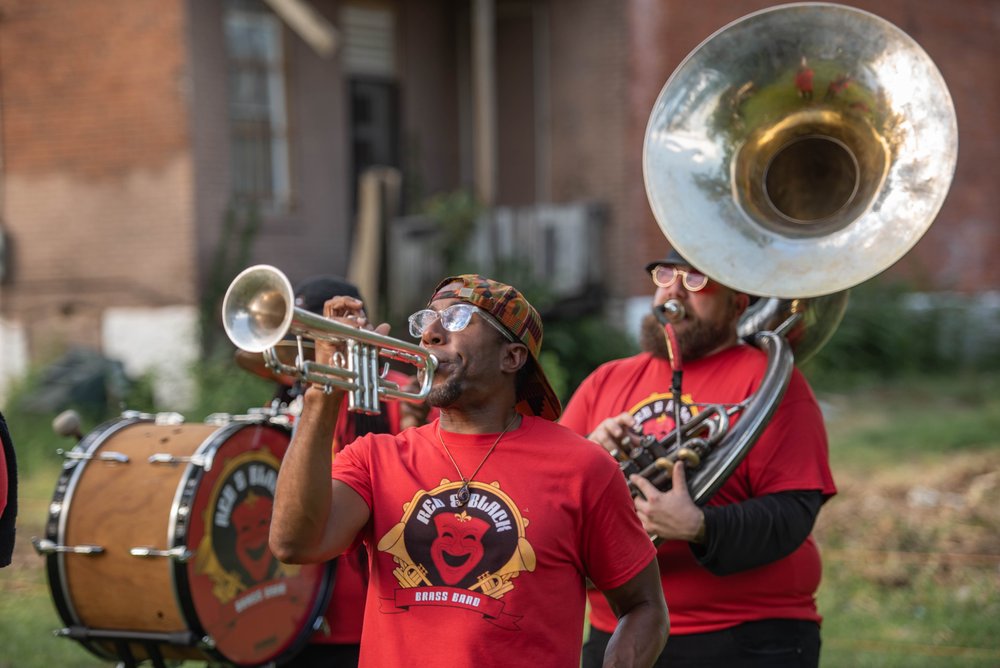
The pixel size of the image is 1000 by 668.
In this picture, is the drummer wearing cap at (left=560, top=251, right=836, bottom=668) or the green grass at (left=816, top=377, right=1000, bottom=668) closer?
the drummer wearing cap at (left=560, top=251, right=836, bottom=668)

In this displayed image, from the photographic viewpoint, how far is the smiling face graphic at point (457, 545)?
8.21 ft

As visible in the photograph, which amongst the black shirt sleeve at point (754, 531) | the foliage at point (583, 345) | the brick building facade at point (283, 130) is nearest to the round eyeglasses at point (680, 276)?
the black shirt sleeve at point (754, 531)

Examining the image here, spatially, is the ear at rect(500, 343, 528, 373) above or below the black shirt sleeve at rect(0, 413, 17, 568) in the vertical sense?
above

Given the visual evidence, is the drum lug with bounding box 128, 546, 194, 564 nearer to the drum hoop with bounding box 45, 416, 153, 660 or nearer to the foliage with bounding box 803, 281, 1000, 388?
the drum hoop with bounding box 45, 416, 153, 660

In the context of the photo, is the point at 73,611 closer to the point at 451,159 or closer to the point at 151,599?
the point at 151,599

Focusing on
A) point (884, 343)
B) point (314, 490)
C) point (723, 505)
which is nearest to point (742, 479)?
point (723, 505)

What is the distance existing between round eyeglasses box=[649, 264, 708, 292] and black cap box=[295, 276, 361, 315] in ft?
3.06

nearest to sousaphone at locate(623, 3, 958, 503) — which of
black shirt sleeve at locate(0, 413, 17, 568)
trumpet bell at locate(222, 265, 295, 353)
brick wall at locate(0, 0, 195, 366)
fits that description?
trumpet bell at locate(222, 265, 295, 353)

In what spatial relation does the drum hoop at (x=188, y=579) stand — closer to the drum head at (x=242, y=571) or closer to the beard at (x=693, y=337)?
the drum head at (x=242, y=571)

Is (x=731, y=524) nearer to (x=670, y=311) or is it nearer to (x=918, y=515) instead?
(x=670, y=311)

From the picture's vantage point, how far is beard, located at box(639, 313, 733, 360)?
3568 millimetres

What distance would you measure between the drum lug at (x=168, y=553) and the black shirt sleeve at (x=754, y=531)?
155 centimetres

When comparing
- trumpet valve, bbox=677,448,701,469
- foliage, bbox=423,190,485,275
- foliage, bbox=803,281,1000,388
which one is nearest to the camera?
trumpet valve, bbox=677,448,701,469

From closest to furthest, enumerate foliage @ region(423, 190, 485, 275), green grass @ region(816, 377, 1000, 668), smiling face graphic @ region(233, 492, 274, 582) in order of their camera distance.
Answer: smiling face graphic @ region(233, 492, 274, 582)
green grass @ region(816, 377, 1000, 668)
foliage @ region(423, 190, 485, 275)
